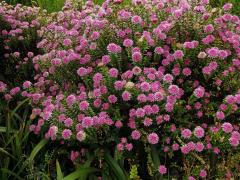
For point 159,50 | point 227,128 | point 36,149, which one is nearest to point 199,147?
point 227,128

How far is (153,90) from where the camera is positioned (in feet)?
9.93

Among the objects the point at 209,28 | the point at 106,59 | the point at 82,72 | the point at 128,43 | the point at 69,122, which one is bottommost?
the point at 69,122

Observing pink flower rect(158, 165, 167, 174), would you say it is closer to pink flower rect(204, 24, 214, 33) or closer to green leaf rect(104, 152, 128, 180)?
green leaf rect(104, 152, 128, 180)

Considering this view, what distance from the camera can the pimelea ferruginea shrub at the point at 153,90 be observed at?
300 cm

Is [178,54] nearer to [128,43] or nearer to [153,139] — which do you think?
[128,43]

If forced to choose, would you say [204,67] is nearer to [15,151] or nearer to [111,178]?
[111,178]

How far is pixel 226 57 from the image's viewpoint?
334cm

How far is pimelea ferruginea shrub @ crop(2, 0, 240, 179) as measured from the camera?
2996mm

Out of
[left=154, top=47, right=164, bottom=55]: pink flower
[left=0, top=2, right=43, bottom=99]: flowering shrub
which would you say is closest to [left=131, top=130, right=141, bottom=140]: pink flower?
[left=154, top=47, right=164, bottom=55]: pink flower

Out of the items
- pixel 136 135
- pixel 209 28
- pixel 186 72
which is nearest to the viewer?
pixel 136 135

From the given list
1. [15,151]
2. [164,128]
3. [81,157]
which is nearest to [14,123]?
[15,151]

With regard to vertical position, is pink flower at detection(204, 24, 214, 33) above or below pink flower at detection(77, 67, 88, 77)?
above

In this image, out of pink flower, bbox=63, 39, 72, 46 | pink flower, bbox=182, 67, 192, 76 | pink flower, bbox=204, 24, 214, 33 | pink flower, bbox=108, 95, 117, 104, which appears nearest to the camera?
pink flower, bbox=108, 95, 117, 104

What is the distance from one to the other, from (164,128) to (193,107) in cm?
28
